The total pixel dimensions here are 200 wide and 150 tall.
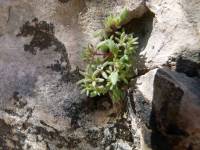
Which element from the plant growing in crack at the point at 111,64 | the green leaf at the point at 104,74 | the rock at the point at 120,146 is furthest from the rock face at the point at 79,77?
the green leaf at the point at 104,74

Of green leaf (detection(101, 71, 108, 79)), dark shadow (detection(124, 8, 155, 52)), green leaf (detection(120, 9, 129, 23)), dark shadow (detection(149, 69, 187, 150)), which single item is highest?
green leaf (detection(120, 9, 129, 23))

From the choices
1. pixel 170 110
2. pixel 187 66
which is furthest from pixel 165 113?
pixel 187 66

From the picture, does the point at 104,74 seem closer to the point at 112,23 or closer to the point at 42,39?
the point at 112,23

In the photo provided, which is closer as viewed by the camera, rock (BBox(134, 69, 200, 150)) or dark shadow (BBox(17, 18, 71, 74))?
rock (BBox(134, 69, 200, 150))

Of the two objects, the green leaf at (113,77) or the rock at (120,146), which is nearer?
the green leaf at (113,77)

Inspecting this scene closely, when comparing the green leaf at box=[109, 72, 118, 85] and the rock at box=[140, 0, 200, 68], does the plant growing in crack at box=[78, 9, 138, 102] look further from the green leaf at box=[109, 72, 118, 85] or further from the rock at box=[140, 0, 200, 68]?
the rock at box=[140, 0, 200, 68]

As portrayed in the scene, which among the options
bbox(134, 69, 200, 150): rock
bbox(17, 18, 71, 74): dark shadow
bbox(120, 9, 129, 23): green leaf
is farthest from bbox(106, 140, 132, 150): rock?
bbox(120, 9, 129, 23): green leaf

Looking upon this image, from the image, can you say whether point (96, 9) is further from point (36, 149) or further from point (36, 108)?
point (36, 149)

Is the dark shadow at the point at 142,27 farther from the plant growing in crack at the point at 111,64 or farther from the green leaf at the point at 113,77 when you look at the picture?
the green leaf at the point at 113,77
